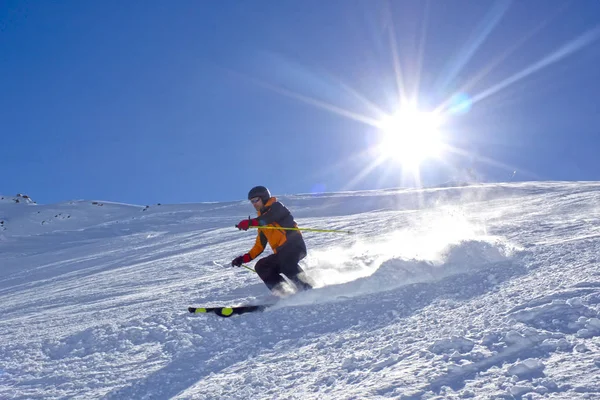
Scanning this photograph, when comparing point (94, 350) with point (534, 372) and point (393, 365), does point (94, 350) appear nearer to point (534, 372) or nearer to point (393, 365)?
point (393, 365)

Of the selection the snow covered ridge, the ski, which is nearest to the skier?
the ski

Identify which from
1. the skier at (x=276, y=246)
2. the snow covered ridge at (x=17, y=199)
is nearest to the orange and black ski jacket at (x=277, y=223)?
the skier at (x=276, y=246)

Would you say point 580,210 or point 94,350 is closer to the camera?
point 94,350

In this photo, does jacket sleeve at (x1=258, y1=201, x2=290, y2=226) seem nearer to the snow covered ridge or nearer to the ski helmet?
the ski helmet

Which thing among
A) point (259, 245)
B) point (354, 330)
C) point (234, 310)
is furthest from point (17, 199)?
point (354, 330)

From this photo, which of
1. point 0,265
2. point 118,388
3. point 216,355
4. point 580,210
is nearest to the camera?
point 118,388

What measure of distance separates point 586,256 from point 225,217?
57.6 ft

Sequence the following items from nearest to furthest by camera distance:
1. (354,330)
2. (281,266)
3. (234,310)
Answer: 1. (354,330)
2. (234,310)
3. (281,266)

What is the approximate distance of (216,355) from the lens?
3646mm

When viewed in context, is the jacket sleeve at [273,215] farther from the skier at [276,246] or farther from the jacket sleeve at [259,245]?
the jacket sleeve at [259,245]

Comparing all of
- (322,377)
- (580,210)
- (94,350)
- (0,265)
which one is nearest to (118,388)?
(94,350)

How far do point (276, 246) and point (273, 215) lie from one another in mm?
394

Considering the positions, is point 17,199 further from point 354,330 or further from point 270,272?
point 354,330

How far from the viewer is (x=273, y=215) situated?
5.72 metres
